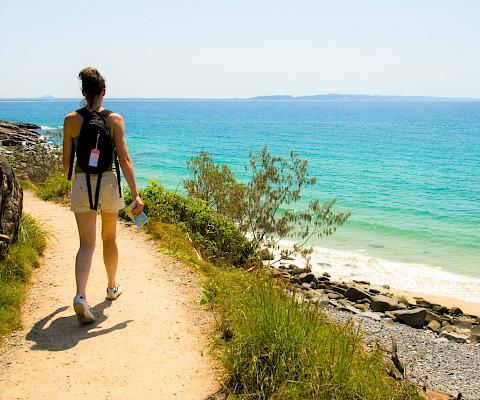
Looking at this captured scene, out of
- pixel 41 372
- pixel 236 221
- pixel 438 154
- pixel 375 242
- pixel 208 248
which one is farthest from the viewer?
pixel 438 154

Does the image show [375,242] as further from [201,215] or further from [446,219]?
[201,215]

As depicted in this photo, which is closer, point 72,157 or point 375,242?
point 72,157

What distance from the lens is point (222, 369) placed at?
17.7 feet

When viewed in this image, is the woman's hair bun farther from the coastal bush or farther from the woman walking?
the coastal bush

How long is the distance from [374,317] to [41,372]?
8.87 m

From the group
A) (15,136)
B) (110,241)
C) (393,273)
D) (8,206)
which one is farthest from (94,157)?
(15,136)

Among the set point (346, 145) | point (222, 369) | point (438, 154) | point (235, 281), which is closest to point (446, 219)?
point (235, 281)

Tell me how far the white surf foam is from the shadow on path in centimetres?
1153

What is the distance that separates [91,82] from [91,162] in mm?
809

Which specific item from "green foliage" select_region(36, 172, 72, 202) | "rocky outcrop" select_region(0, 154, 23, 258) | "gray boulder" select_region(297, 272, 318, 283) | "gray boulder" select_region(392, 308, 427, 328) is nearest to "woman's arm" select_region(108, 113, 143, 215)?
"rocky outcrop" select_region(0, 154, 23, 258)

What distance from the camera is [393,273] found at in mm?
17781

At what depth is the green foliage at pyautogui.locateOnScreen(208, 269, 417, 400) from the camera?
4719 millimetres

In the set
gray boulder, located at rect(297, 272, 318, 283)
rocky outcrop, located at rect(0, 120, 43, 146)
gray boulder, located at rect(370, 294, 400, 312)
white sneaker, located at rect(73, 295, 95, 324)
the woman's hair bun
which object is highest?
the woman's hair bun

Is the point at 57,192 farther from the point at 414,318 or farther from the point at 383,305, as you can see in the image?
the point at 414,318
